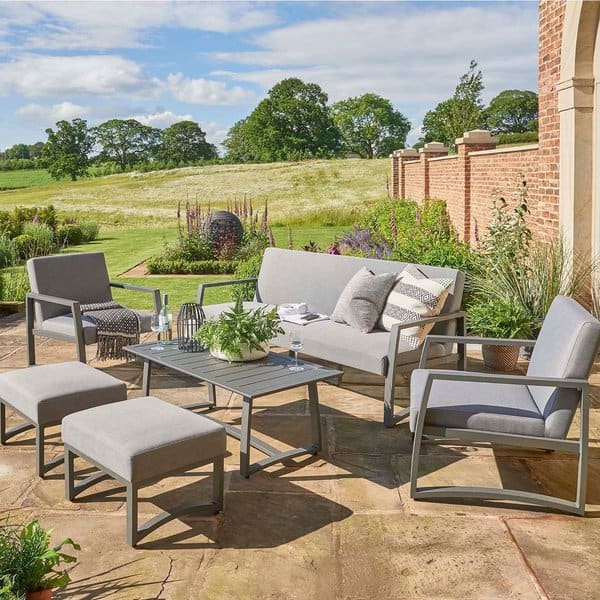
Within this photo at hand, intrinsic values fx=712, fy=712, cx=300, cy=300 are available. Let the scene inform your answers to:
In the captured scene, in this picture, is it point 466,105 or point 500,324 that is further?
point 466,105

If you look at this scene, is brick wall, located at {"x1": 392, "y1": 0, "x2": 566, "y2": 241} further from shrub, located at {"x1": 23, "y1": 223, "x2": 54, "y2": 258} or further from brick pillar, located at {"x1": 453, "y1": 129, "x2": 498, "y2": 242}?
shrub, located at {"x1": 23, "y1": 223, "x2": 54, "y2": 258}

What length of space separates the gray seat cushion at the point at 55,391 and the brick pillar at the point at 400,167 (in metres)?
15.8

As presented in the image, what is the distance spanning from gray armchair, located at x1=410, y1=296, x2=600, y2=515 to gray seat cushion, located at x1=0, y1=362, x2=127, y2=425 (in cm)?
175

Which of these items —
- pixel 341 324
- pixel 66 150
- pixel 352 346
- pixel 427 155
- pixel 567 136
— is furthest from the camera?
pixel 66 150

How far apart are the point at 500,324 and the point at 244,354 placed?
102 inches

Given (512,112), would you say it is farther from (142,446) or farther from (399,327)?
(142,446)

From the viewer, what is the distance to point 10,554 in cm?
242

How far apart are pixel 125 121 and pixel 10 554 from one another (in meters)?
38.8

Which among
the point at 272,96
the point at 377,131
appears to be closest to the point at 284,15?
the point at 272,96

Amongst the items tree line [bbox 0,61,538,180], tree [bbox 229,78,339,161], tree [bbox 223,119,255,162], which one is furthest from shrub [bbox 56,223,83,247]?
tree [bbox 223,119,255,162]

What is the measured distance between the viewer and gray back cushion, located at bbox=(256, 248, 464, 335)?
18.9 ft

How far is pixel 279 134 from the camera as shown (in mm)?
44062

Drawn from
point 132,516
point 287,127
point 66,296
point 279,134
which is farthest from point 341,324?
point 287,127

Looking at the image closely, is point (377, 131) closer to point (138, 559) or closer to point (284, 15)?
point (284, 15)
